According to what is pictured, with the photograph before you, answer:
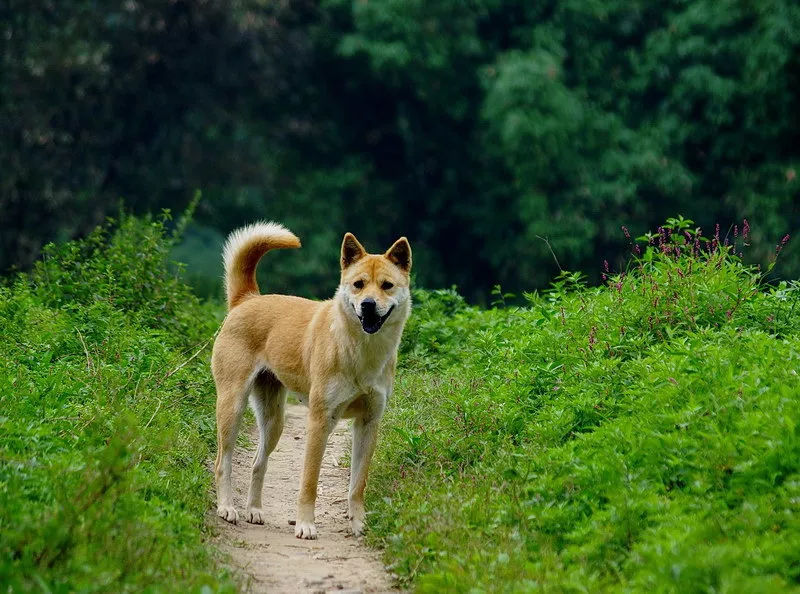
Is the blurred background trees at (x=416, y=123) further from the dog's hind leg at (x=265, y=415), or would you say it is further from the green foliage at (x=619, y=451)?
the dog's hind leg at (x=265, y=415)

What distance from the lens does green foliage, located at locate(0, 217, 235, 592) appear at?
4660 millimetres

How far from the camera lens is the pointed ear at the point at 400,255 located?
7105mm

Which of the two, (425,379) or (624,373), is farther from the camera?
(425,379)

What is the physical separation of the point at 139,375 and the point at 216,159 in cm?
1564

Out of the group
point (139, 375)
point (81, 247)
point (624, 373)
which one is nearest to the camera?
point (624, 373)

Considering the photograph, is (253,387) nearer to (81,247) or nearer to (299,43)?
(81,247)

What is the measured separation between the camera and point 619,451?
5.95 meters

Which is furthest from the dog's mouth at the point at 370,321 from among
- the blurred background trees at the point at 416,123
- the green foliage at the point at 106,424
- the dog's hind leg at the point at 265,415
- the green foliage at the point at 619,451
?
the blurred background trees at the point at 416,123

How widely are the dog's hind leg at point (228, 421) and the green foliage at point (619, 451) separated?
3.18 feet

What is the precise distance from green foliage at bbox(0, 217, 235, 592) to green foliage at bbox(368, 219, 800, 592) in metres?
1.33

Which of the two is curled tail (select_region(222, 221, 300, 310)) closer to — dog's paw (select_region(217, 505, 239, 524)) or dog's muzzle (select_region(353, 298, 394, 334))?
dog's muzzle (select_region(353, 298, 394, 334))

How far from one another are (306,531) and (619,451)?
6.48ft

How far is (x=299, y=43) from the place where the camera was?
2352 cm

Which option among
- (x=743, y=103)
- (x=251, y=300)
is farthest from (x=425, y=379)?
(x=743, y=103)
